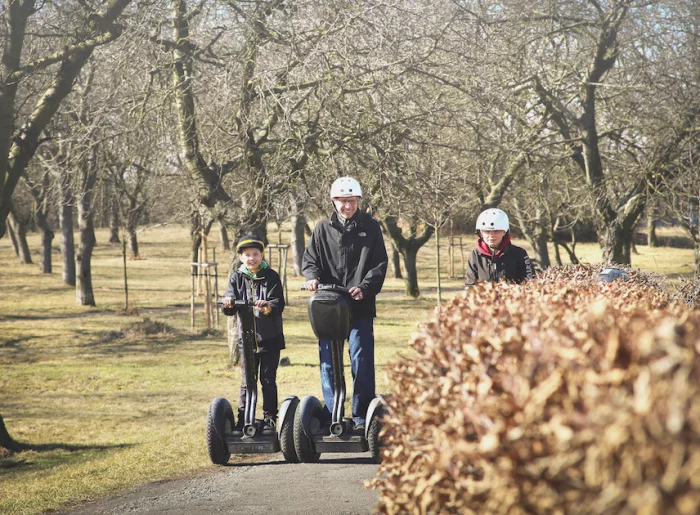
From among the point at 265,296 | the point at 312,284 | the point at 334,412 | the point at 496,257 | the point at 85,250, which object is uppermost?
the point at 85,250

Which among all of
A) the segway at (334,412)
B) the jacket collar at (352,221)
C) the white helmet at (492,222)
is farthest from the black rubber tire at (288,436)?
the white helmet at (492,222)

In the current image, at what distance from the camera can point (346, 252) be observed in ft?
24.0

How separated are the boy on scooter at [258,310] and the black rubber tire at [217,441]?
9 centimetres

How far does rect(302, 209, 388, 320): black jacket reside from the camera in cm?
724

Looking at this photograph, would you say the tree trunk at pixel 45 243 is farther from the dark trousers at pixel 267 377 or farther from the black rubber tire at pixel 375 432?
the black rubber tire at pixel 375 432

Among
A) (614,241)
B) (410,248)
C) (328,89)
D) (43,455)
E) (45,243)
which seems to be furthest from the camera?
(45,243)

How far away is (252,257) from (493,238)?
238cm

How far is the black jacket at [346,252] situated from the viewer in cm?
724

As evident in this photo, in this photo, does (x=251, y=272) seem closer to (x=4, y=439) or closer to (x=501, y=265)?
(x=501, y=265)

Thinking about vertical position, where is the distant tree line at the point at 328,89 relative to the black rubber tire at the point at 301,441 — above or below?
above

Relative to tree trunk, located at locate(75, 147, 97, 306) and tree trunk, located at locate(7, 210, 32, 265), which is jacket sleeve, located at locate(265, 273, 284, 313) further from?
tree trunk, located at locate(7, 210, 32, 265)

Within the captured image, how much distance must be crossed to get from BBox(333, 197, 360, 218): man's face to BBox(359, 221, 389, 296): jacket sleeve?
0.24 metres

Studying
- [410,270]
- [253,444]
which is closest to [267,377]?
[253,444]

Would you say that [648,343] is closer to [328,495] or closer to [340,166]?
[328,495]
